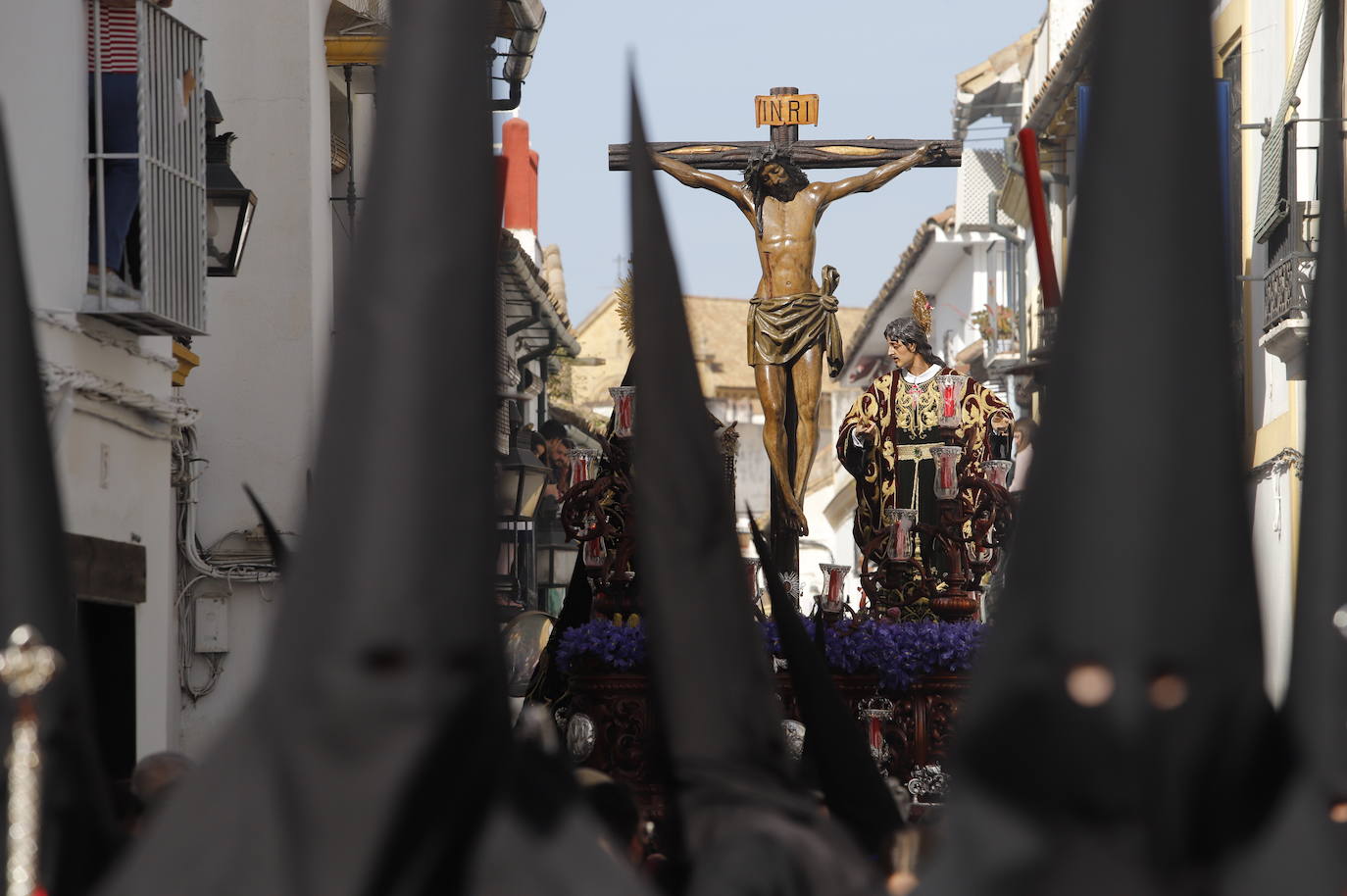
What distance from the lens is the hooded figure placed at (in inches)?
123

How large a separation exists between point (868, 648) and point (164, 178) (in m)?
4.35

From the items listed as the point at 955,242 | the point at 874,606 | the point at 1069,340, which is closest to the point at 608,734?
the point at 874,606

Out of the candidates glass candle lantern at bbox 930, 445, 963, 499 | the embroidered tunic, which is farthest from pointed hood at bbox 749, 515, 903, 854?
the embroidered tunic

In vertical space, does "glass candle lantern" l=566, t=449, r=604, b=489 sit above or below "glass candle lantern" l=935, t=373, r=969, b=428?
below

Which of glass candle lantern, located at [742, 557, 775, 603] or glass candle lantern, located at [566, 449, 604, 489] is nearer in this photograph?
glass candle lantern, located at [742, 557, 775, 603]

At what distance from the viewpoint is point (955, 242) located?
1455 inches

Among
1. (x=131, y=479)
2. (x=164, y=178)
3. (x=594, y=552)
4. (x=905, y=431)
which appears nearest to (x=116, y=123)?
(x=164, y=178)

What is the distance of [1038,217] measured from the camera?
4.47 meters

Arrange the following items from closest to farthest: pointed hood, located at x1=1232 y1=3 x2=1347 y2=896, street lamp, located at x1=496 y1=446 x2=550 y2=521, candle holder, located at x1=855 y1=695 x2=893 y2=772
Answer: pointed hood, located at x1=1232 y1=3 x2=1347 y2=896 < candle holder, located at x1=855 y1=695 x2=893 y2=772 < street lamp, located at x1=496 y1=446 x2=550 y2=521

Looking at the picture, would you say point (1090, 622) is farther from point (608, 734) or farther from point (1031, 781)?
point (608, 734)

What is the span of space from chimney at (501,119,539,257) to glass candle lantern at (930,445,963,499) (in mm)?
19327

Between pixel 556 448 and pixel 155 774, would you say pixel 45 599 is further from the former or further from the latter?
pixel 556 448

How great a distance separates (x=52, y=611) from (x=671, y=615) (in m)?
0.91

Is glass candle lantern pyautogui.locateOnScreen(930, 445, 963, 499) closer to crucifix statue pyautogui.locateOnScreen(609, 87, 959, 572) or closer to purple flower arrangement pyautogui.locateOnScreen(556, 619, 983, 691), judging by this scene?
purple flower arrangement pyautogui.locateOnScreen(556, 619, 983, 691)
